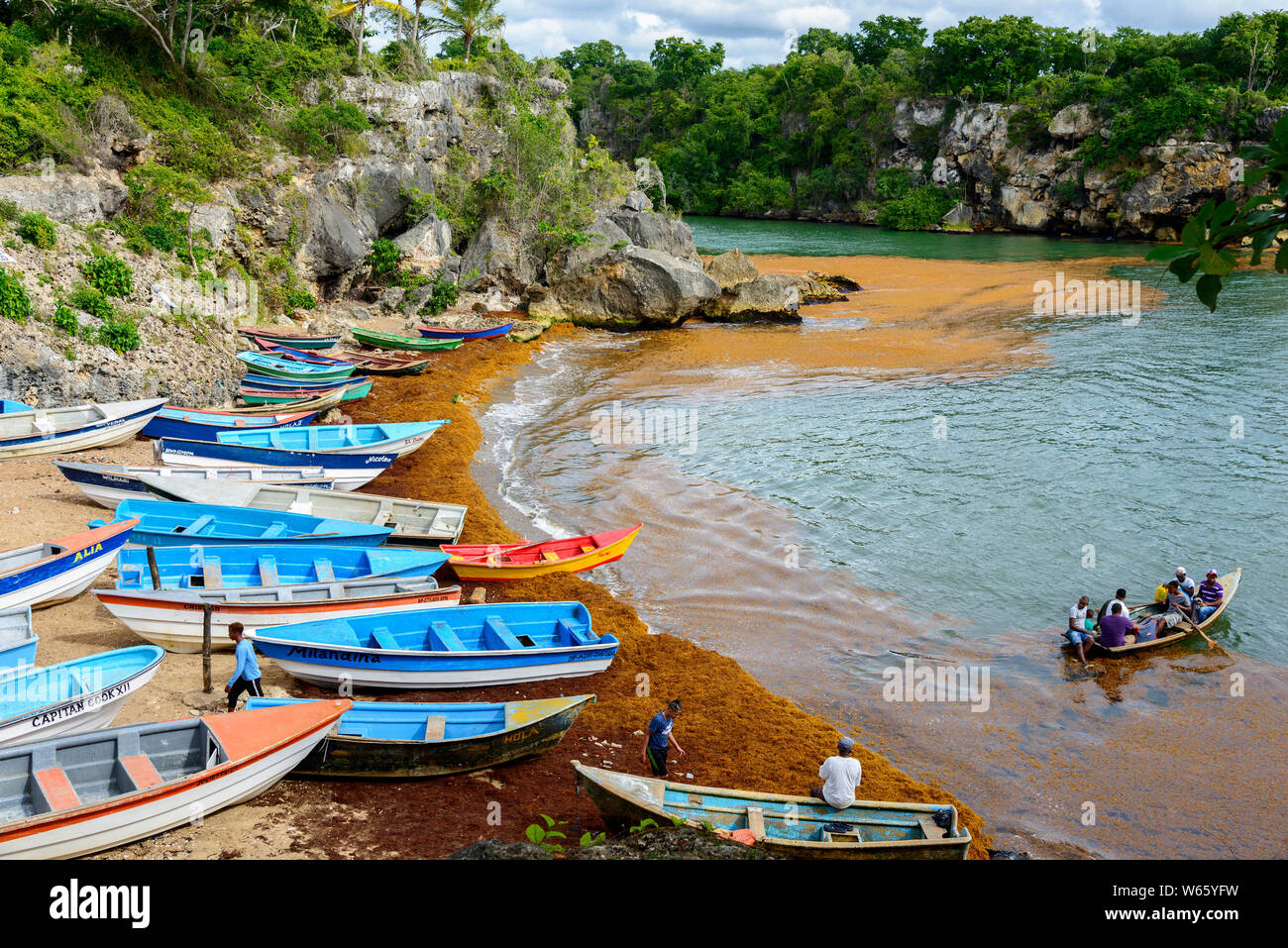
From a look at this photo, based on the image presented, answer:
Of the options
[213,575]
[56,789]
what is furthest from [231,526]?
[56,789]

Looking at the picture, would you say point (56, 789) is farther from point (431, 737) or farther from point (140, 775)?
point (431, 737)

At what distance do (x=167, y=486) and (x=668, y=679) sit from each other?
36.0ft

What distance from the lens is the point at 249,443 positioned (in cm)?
2125

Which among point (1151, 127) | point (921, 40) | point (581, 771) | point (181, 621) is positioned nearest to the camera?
point (581, 771)

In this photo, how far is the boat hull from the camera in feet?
40.8

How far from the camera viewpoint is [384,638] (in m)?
12.9

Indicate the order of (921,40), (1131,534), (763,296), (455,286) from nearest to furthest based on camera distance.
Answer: (1131,534), (455,286), (763,296), (921,40)

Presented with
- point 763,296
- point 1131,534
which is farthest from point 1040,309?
point 1131,534

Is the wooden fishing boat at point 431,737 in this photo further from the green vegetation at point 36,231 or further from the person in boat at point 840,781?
the green vegetation at point 36,231

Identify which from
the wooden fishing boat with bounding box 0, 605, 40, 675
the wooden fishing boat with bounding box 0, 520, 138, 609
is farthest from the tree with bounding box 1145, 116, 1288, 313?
the wooden fishing boat with bounding box 0, 520, 138, 609

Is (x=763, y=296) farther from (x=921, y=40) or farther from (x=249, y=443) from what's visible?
(x=921, y=40)

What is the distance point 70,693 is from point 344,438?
12.5 metres

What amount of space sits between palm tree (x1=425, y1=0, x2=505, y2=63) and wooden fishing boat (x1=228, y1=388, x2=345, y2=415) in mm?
30059

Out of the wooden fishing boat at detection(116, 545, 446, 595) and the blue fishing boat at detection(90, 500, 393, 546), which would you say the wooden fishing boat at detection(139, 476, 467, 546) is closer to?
the blue fishing boat at detection(90, 500, 393, 546)
